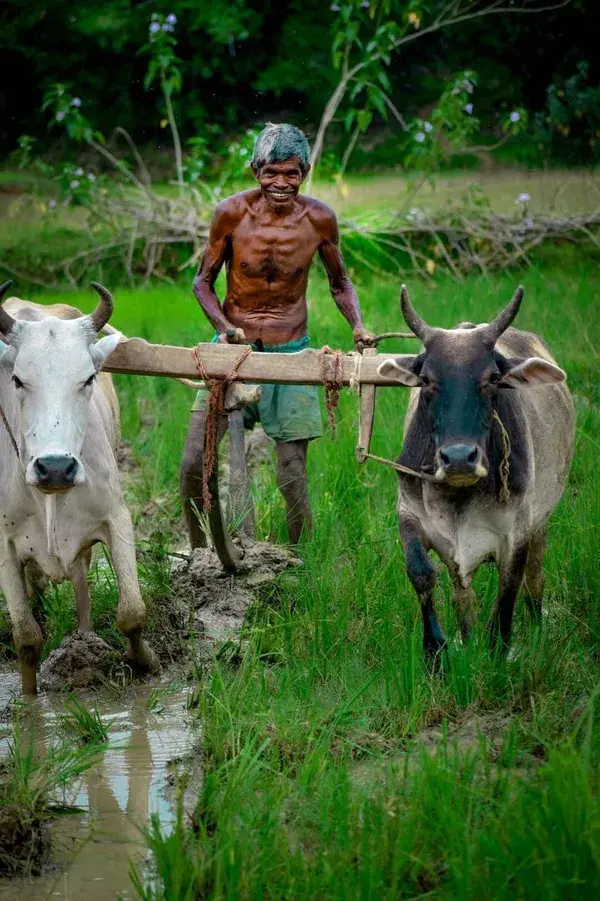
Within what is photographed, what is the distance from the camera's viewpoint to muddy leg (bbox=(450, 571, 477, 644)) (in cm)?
445

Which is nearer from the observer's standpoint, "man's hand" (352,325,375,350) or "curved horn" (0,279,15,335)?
"curved horn" (0,279,15,335)

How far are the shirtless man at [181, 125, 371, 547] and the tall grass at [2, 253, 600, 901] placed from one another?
0.39m

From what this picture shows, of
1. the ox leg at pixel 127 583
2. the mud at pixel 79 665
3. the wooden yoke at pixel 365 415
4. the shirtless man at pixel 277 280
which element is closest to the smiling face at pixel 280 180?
the shirtless man at pixel 277 280

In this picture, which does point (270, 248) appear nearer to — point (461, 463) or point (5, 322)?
point (5, 322)

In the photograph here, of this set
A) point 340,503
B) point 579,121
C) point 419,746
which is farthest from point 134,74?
point 419,746

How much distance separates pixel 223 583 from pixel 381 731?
1.56m

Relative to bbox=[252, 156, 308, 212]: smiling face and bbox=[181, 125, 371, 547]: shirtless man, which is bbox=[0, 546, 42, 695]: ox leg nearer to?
bbox=[181, 125, 371, 547]: shirtless man

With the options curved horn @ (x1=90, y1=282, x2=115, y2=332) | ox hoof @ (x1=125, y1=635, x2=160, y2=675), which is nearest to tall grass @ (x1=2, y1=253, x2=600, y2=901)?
ox hoof @ (x1=125, y1=635, x2=160, y2=675)

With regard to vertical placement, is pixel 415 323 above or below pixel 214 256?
below

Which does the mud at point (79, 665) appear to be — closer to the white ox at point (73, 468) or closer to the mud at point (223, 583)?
the white ox at point (73, 468)

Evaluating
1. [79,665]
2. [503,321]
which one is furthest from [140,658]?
[503,321]

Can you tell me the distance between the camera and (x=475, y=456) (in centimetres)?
396

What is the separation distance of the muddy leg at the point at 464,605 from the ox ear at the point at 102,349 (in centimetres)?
133

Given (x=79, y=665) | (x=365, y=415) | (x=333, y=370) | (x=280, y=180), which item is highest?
(x=280, y=180)
